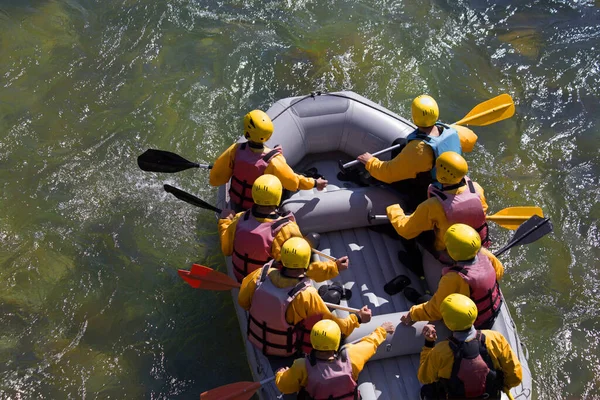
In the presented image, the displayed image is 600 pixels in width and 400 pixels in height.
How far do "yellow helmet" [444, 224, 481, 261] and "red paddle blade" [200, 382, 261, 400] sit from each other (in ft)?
5.33

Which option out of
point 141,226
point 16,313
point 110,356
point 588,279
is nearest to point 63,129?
point 141,226

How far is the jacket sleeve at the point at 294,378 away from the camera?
14.8ft

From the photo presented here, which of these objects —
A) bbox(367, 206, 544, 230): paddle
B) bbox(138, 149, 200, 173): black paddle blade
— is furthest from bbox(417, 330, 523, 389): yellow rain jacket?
bbox(138, 149, 200, 173): black paddle blade

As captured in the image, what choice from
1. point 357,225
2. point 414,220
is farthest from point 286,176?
point 414,220

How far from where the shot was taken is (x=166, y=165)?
643 cm

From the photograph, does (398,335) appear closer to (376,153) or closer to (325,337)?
(325,337)

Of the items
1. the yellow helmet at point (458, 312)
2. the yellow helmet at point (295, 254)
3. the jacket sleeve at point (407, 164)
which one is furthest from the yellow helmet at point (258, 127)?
the yellow helmet at point (458, 312)

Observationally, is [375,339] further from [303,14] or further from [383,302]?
[303,14]

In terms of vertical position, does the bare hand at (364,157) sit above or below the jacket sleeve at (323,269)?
above

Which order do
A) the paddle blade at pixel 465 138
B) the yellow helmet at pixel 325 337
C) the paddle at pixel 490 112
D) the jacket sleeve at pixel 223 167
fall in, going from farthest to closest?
the paddle at pixel 490 112
the paddle blade at pixel 465 138
the jacket sleeve at pixel 223 167
the yellow helmet at pixel 325 337

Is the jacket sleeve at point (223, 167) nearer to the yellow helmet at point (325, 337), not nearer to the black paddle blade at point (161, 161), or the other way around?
the black paddle blade at point (161, 161)

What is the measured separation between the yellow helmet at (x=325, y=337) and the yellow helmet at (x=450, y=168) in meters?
1.46

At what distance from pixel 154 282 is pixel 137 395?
1101 millimetres

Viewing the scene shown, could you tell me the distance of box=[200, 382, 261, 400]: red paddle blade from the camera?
499 centimetres
